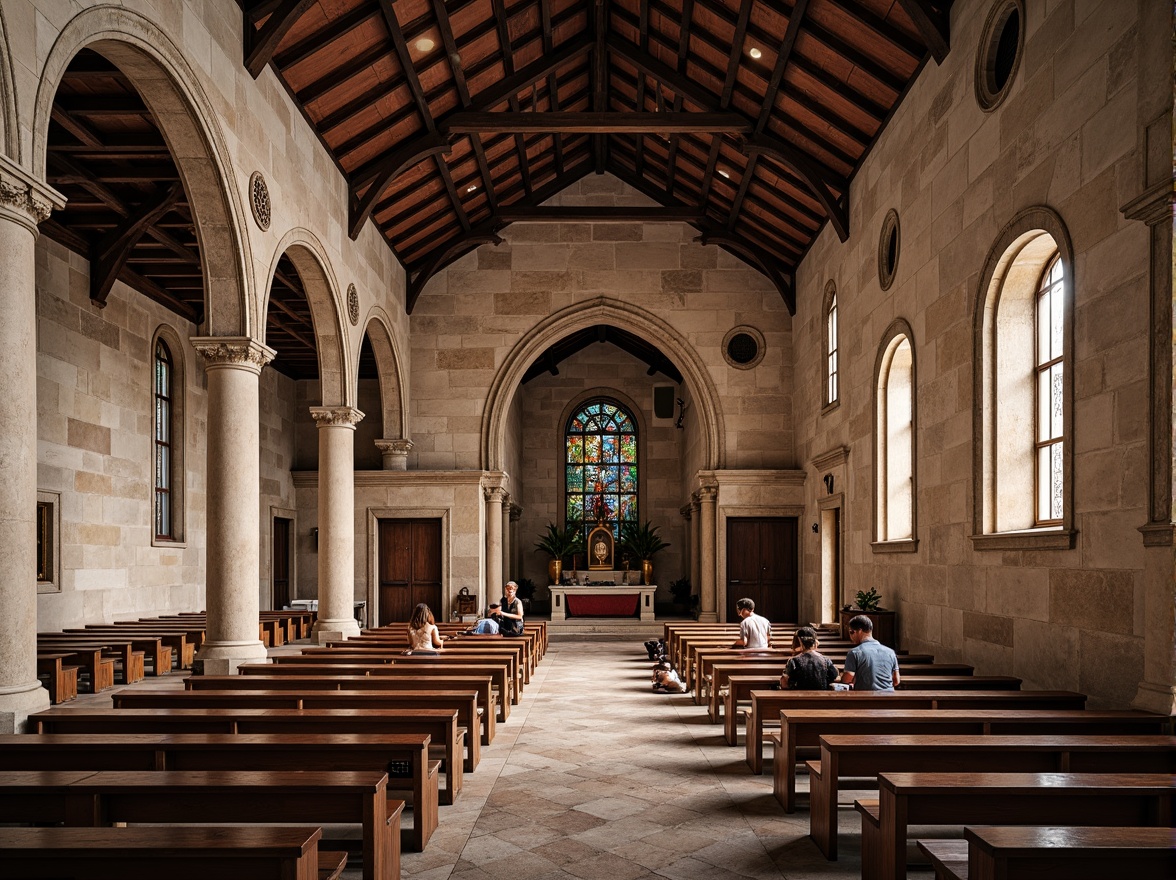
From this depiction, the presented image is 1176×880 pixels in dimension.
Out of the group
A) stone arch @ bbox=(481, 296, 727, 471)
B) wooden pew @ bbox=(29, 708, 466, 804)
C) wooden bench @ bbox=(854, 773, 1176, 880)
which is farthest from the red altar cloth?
wooden bench @ bbox=(854, 773, 1176, 880)

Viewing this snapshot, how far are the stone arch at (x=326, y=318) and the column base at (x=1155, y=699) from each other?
9437 mm

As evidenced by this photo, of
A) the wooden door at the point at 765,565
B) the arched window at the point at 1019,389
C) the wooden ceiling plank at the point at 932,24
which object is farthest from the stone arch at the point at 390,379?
the arched window at the point at 1019,389

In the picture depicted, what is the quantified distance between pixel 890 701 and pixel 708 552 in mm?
11779

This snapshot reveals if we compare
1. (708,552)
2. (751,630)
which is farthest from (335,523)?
Answer: (708,552)

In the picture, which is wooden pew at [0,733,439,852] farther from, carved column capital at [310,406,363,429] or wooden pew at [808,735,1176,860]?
carved column capital at [310,406,363,429]

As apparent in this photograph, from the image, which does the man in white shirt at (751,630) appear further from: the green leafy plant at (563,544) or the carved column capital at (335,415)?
the green leafy plant at (563,544)

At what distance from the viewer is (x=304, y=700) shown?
6133 mm

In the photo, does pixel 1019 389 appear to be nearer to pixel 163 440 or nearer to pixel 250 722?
pixel 250 722

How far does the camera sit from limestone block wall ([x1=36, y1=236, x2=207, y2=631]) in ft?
39.8

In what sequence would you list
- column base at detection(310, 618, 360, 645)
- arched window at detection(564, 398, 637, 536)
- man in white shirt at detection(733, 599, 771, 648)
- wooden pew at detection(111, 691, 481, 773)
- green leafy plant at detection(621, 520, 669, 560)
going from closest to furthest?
1. wooden pew at detection(111, 691, 481, 773)
2. man in white shirt at detection(733, 599, 771, 648)
3. column base at detection(310, 618, 360, 645)
4. green leafy plant at detection(621, 520, 669, 560)
5. arched window at detection(564, 398, 637, 536)

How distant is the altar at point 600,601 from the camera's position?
19.2 metres

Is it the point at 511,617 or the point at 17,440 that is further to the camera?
the point at 511,617

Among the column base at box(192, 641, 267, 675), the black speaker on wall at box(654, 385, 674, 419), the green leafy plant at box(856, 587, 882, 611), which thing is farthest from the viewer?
the black speaker on wall at box(654, 385, 674, 419)

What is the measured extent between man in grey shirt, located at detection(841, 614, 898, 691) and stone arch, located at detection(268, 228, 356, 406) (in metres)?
7.85
